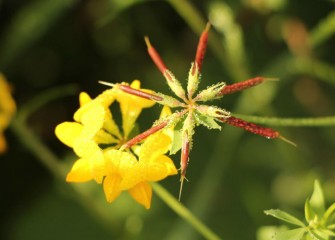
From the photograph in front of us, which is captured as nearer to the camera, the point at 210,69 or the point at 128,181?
the point at 128,181

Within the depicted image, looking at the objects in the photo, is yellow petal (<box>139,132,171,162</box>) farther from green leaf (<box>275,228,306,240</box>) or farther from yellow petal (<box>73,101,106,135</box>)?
green leaf (<box>275,228,306,240</box>)

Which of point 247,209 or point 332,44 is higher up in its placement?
point 332,44

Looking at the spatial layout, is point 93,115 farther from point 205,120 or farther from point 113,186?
point 205,120

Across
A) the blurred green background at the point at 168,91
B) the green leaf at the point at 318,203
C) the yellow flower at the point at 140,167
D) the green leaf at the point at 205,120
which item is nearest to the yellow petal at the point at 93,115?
the yellow flower at the point at 140,167

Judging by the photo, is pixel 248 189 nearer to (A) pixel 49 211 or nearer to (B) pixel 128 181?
(A) pixel 49 211

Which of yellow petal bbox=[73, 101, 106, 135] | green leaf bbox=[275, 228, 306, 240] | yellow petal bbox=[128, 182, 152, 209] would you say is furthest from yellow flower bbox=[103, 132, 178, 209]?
green leaf bbox=[275, 228, 306, 240]

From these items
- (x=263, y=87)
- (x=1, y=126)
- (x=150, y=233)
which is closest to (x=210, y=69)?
(x=263, y=87)
